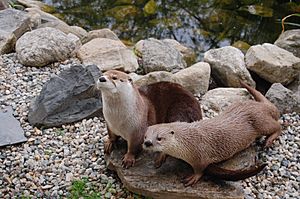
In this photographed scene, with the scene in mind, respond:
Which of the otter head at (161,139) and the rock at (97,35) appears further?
the rock at (97,35)

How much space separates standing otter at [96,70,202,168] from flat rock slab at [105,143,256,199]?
0.06 metres

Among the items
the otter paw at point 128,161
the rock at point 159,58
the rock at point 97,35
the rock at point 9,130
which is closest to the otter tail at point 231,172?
the otter paw at point 128,161

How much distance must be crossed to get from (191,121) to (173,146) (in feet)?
1.52

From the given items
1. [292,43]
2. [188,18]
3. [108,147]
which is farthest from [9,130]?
[188,18]

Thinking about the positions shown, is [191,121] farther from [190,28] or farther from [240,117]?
[190,28]

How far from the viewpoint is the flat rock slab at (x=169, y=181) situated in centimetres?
273

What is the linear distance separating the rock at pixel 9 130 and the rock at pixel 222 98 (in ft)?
4.82

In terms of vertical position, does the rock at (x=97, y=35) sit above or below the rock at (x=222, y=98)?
below

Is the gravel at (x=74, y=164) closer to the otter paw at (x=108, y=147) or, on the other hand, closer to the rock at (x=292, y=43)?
the otter paw at (x=108, y=147)

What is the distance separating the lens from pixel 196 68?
162 inches

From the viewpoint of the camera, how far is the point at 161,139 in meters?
2.57

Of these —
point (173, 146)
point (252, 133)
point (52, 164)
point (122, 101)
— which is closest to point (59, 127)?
point (52, 164)

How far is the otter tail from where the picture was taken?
269 cm

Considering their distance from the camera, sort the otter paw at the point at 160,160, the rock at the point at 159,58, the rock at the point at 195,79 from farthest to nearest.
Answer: the rock at the point at 159,58, the rock at the point at 195,79, the otter paw at the point at 160,160
